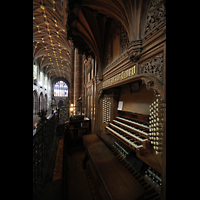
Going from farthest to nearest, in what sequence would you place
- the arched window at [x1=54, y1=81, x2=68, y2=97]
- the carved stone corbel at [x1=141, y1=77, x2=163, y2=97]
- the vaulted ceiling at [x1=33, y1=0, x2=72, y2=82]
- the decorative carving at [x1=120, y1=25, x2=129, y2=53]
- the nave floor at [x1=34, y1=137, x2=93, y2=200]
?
1. the arched window at [x1=54, y1=81, x2=68, y2=97]
2. the vaulted ceiling at [x1=33, y1=0, x2=72, y2=82]
3. the decorative carving at [x1=120, y1=25, x2=129, y2=53]
4. the nave floor at [x1=34, y1=137, x2=93, y2=200]
5. the carved stone corbel at [x1=141, y1=77, x2=163, y2=97]

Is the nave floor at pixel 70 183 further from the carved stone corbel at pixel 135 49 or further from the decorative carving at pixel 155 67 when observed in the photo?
the carved stone corbel at pixel 135 49

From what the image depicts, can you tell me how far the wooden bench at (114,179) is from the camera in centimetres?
130

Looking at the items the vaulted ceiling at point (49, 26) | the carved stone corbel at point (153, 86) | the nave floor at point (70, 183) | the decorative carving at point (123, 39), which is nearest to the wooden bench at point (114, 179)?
the nave floor at point (70, 183)

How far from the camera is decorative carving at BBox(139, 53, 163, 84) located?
126 centimetres

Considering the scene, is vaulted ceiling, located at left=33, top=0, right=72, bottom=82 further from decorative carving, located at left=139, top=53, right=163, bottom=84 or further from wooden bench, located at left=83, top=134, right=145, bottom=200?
wooden bench, located at left=83, top=134, right=145, bottom=200

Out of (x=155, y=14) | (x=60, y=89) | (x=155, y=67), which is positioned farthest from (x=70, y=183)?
(x=60, y=89)

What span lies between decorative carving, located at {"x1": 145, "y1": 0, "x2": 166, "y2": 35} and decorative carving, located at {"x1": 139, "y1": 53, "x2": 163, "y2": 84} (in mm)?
533

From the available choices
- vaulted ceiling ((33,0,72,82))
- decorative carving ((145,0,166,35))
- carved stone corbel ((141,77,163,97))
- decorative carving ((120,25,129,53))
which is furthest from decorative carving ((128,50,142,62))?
vaulted ceiling ((33,0,72,82))

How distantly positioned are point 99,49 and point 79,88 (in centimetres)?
456

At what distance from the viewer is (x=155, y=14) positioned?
1376 mm

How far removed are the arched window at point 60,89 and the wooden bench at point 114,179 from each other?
112 feet
